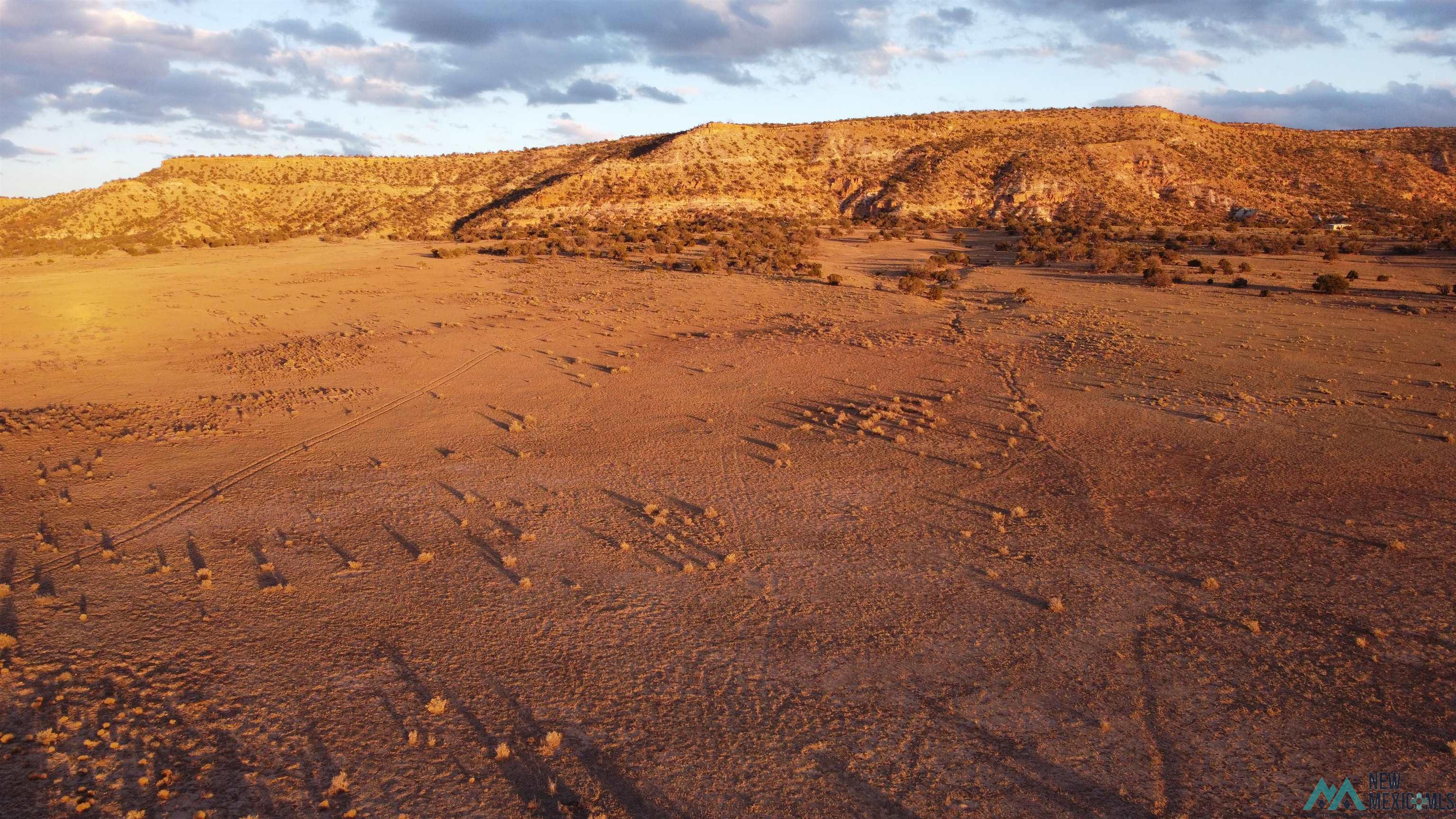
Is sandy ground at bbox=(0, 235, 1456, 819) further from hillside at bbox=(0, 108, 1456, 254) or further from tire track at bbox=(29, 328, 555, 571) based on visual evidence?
hillside at bbox=(0, 108, 1456, 254)

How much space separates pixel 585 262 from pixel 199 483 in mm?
27076

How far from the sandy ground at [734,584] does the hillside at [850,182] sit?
46132 mm

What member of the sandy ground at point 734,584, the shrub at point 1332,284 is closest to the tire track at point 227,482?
the sandy ground at point 734,584

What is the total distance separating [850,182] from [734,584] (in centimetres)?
6422

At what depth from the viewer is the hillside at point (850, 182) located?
60.5 m

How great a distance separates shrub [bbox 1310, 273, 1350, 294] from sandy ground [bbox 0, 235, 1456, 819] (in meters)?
7.66

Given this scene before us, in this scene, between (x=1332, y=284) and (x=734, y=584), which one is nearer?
(x=734, y=584)

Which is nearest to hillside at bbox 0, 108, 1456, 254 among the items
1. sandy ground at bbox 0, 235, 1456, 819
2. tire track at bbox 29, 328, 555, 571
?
tire track at bbox 29, 328, 555, 571

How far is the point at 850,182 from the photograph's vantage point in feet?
225

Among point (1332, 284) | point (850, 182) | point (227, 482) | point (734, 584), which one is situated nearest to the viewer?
point (734, 584)

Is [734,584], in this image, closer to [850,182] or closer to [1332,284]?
[1332,284]

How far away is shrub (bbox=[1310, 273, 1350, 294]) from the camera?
26.1 meters

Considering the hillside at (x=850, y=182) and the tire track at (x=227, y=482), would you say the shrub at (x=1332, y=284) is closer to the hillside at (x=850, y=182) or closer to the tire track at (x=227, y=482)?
the tire track at (x=227, y=482)

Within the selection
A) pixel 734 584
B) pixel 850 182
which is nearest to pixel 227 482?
pixel 734 584
